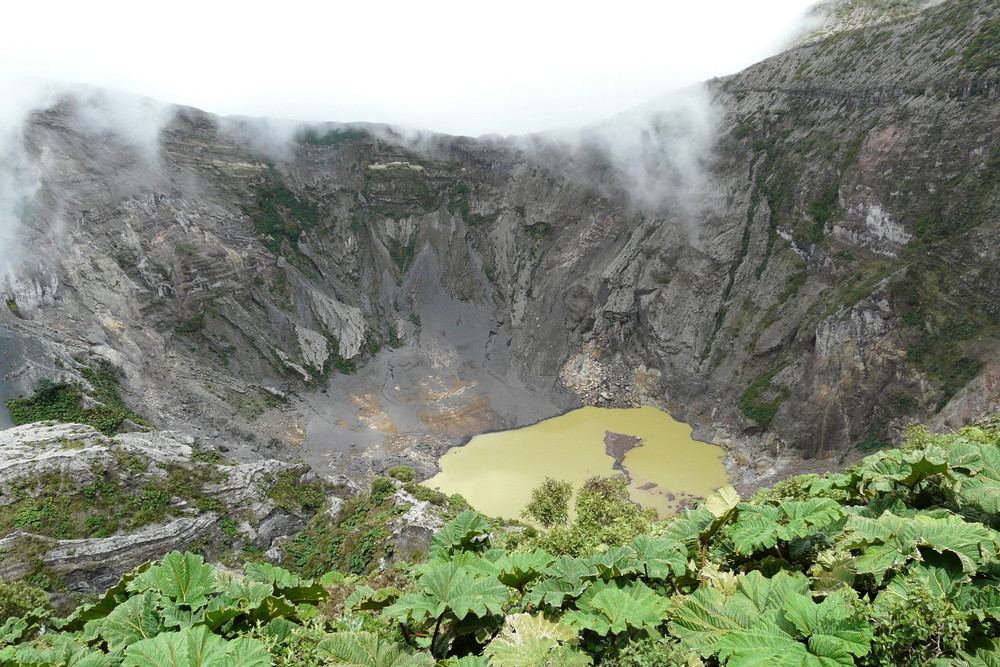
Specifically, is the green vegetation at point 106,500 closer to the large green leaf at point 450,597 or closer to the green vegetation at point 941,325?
the large green leaf at point 450,597

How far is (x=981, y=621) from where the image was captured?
9.04ft

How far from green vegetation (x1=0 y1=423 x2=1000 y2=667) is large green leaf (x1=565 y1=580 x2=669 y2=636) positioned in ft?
0.05

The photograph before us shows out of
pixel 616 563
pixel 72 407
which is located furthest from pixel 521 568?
pixel 72 407

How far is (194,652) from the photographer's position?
3.11 meters

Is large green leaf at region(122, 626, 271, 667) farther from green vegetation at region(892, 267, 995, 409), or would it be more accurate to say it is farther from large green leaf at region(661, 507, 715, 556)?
green vegetation at region(892, 267, 995, 409)

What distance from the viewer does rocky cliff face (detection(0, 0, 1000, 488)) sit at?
2409 cm

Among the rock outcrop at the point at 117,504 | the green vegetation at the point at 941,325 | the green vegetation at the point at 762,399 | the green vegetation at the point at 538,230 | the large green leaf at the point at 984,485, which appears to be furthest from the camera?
the green vegetation at the point at 538,230

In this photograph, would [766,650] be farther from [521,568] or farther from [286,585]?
[286,585]

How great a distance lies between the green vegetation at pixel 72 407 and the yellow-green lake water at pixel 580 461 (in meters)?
16.0

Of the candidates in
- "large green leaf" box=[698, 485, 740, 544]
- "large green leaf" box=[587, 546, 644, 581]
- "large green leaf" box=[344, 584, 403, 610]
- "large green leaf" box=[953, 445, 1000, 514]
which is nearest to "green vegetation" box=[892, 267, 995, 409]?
"large green leaf" box=[953, 445, 1000, 514]

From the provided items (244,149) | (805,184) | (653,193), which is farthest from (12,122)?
(805,184)

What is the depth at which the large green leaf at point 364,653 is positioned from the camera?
332cm

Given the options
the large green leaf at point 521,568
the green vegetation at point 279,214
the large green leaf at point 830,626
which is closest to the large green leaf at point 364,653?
the large green leaf at point 521,568

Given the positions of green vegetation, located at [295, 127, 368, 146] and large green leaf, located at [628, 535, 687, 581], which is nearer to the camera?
large green leaf, located at [628, 535, 687, 581]
